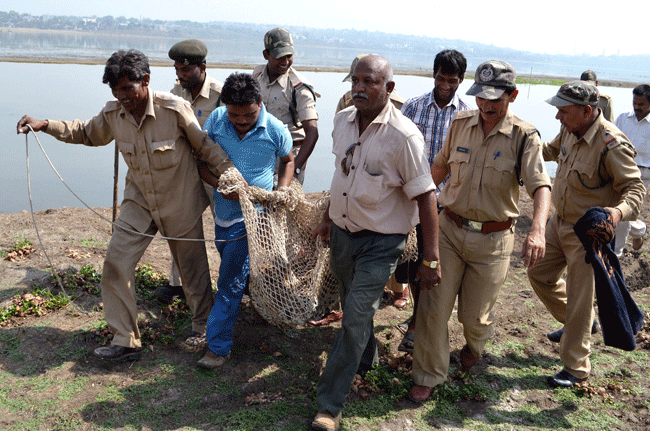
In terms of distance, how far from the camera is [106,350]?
4289 mm

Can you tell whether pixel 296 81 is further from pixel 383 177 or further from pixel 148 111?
pixel 383 177

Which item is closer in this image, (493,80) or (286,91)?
(493,80)

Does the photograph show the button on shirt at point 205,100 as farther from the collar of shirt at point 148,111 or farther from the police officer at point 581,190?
the police officer at point 581,190

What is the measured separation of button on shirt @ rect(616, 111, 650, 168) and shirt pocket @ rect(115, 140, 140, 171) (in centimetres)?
566

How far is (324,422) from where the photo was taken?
11.9 feet

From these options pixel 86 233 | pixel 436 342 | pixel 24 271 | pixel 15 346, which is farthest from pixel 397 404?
pixel 86 233

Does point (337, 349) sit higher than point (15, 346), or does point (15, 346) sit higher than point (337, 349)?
point (337, 349)

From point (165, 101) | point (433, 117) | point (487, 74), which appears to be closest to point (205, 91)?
point (165, 101)

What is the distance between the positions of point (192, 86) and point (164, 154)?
1079 mm

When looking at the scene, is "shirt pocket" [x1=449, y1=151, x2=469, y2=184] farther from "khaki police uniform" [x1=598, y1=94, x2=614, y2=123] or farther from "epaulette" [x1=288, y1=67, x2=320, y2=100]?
"khaki police uniform" [x1=598, y1=94, x2=614, y2=123]

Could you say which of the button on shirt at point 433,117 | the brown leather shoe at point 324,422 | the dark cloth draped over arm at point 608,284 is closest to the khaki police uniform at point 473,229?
the dark cloth draped over arm at point 608,284

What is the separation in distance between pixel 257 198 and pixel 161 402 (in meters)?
1.51

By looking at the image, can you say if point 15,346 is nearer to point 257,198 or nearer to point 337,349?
point 257,198

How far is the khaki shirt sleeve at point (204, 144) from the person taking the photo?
4273 mm
